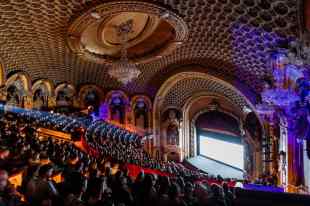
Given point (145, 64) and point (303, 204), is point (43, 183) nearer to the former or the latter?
point (303, 204)

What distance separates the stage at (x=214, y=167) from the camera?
18688 mm

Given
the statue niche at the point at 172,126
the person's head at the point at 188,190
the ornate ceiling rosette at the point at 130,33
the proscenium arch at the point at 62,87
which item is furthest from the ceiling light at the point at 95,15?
the statue niche at the point at 172,126

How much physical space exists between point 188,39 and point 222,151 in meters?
8.63

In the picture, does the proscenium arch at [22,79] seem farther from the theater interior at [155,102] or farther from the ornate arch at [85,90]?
the ornate arch at [85,90]

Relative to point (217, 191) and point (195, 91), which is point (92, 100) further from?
point (217, 191)

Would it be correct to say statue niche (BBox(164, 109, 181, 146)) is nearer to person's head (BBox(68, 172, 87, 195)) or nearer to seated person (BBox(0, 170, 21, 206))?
person's head (BBox(68, 172, 87, 195))

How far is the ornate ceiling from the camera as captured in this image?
33.3ft

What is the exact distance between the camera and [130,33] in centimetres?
1511

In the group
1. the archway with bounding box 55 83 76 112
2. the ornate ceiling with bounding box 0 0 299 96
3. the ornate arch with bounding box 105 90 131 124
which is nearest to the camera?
the ornate ceiling with bounding box 0 0 299 96

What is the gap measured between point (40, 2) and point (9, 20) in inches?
70.1

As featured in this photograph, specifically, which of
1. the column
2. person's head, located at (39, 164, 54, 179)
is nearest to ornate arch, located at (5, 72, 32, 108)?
the column

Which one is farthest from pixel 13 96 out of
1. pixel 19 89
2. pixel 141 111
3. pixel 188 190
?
pixel 188 190

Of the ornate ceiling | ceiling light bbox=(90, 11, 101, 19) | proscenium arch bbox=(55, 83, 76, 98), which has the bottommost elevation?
proscenium arch bbox=(55, 83, 76, 98)

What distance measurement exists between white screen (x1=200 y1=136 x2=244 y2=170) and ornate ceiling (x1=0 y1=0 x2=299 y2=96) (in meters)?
5.03
